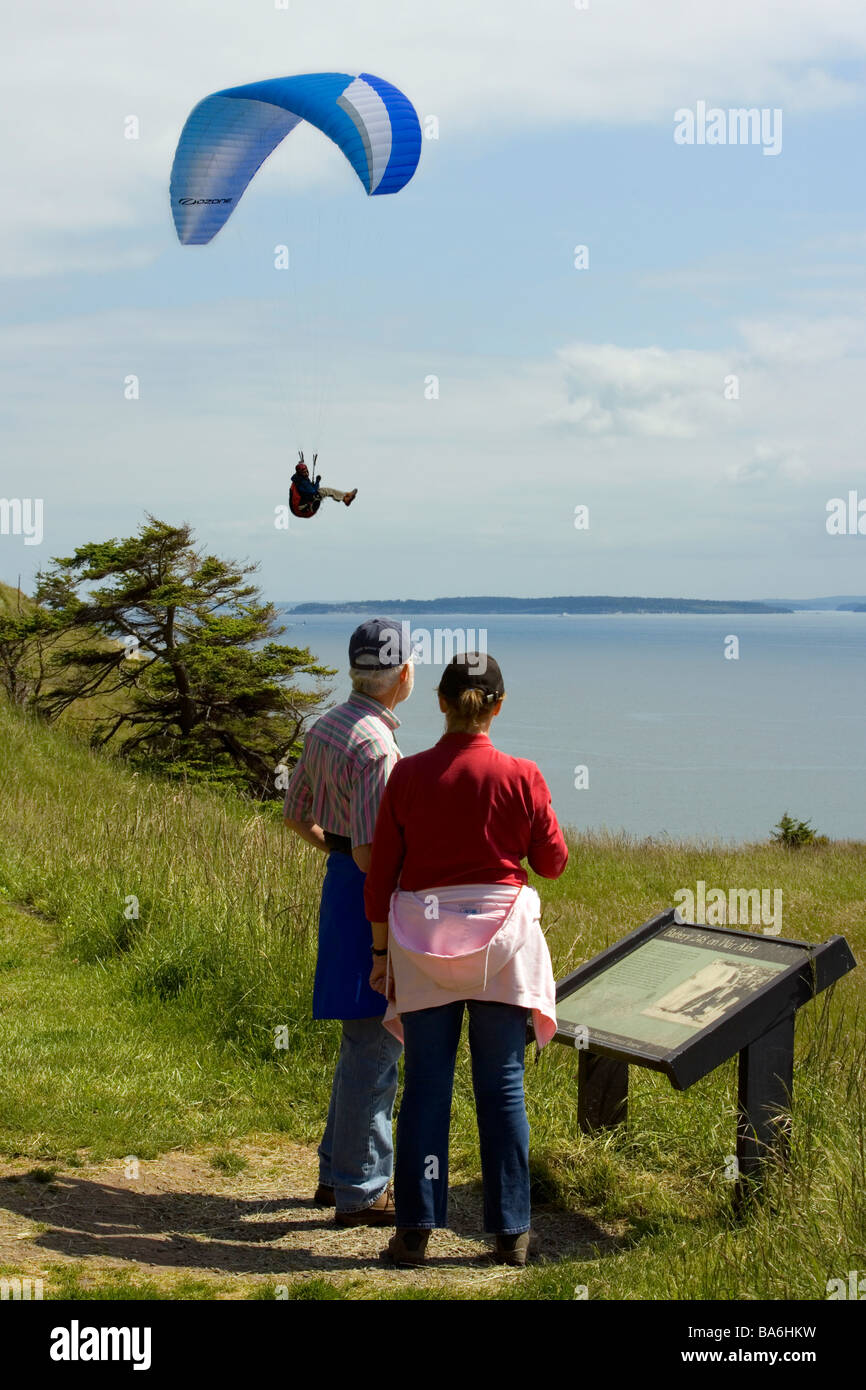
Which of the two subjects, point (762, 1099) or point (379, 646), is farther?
point (762, 1099)

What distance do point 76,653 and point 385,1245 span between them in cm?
2201

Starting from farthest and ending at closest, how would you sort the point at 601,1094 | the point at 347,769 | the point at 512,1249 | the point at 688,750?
the point at 688,750 < the point at 601,1094 < the point at 347,769 < the point at 512,1249

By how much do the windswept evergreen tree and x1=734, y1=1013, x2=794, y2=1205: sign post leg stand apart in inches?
770

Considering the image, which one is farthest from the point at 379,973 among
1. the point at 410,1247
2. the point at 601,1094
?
the point at 601,1094

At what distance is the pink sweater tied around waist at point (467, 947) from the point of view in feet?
14.3

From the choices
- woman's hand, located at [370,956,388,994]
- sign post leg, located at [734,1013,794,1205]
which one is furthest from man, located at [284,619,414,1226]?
sign post leg, located at [734,1013,794,1205]

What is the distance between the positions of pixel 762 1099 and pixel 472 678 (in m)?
2.30

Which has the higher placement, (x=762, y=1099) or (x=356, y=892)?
(x=356, y=892)

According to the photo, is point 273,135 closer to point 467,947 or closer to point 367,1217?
point 467,947

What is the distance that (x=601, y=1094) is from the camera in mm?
5891

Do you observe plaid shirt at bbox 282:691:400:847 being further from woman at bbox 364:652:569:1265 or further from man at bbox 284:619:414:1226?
woman at bbox 364:652:569:1265

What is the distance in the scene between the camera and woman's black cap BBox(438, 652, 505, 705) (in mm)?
4469

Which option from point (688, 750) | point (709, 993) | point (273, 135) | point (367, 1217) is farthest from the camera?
point (688, 750)
